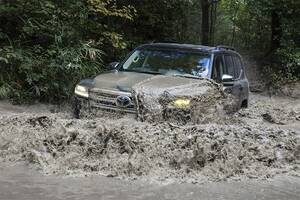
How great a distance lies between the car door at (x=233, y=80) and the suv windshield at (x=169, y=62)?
1.76 ft

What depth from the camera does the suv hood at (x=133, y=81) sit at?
811cm

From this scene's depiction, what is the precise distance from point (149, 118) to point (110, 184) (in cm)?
184

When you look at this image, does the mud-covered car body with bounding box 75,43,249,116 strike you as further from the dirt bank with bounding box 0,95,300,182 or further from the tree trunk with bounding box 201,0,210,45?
the tree trunk with bounding box 201,0,210,45

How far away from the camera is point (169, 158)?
6.95 meters

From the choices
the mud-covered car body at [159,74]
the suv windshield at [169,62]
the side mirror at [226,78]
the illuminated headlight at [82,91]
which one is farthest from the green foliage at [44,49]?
the side mirror at [226,78]

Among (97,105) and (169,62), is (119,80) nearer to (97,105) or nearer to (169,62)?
(97,105)

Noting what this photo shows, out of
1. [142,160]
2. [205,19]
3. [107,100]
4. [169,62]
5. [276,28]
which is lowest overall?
[276,28]

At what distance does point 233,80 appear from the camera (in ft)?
32.1

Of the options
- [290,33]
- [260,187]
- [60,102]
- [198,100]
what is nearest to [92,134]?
[198,100]

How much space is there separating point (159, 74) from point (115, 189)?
3.22 m

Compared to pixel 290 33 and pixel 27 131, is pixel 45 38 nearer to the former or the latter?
pixel 27 131

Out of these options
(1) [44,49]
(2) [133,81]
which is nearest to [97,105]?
(2) [133,81]

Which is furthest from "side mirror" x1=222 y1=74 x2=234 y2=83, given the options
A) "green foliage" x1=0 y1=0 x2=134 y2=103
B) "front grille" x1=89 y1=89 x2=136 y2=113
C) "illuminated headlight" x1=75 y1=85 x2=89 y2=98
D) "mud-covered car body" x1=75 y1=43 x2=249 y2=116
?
"green foliage" x1=0 y1=0 x2=134 y2=103

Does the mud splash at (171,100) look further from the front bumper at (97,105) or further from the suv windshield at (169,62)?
the suv windshield at (169,62)
